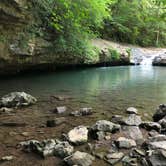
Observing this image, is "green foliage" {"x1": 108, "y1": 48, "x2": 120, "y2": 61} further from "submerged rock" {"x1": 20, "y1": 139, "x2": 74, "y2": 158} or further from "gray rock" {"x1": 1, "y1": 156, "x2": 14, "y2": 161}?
"gray rock" {"x1": 1, "y1": 156, "x2": 14, "y2": 161}

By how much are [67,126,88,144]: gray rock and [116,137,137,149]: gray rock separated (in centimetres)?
64

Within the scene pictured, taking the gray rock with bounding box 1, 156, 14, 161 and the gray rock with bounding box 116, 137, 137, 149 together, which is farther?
the gray rock with bounding box 116, 137, 137, 149

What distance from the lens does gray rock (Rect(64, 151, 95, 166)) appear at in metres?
4.48

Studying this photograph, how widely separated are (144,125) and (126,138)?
999mm

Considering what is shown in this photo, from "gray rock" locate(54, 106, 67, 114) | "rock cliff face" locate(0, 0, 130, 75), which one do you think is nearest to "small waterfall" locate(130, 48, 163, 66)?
"rock cliff face" locate(0, 0, 130, 75)

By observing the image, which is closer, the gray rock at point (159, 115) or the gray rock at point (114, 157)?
the gray rock at point (114, 157)

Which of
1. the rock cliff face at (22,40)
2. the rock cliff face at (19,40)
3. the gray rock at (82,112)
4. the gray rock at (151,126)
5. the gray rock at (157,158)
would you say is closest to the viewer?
the gray rock at (157,158)

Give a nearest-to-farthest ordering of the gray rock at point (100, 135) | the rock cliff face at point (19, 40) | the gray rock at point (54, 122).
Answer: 1. the gray rock at point (100, 135)
2. the gray rock at point (54, 122)
3. the rock cliff face at point (19, 40)

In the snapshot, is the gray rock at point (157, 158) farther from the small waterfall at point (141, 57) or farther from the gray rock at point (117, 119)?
the small waterfall at point (141, 57)

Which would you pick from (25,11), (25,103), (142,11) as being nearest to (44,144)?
(25,103)

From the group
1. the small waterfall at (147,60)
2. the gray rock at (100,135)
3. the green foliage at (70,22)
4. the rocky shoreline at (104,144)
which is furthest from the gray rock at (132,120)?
the small waterfall at (147,60)

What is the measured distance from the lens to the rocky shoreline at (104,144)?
15.3 feet

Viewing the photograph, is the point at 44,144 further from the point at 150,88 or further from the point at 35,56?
the point at 35,56

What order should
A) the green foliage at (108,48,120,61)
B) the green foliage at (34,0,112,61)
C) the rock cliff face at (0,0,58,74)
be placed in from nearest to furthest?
the rock cliff face at (0,0,58,74)
the green foliage at (34,0,112,61)
the green foliage at (108,48,120,61)
